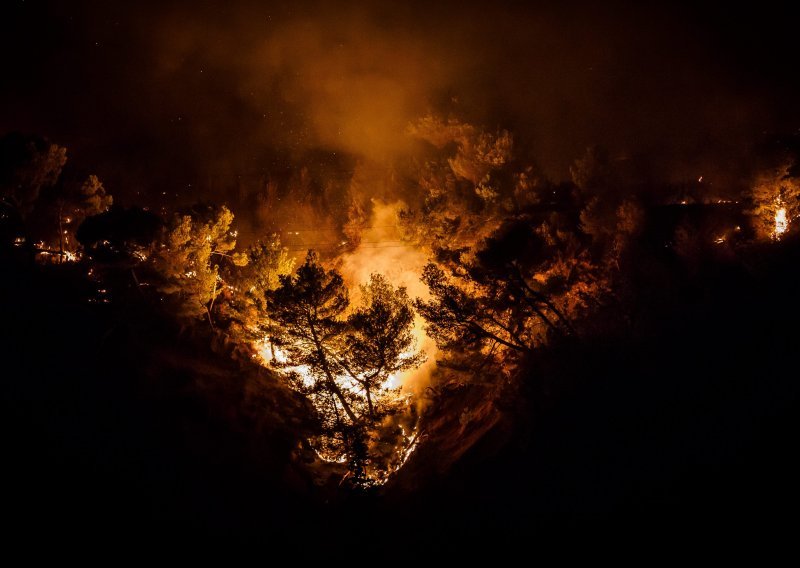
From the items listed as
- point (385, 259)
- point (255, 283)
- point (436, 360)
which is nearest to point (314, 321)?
point (436, 360)

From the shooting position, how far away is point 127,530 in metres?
15.5

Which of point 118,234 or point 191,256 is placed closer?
point 118,234

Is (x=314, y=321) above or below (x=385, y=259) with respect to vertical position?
below

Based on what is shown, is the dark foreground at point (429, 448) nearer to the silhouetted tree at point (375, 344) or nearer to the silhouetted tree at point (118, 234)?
the silhouetted tree at point (118, 234)

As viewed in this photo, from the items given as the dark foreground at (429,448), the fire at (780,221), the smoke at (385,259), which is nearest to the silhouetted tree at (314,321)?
the dark foreground at (429,448)

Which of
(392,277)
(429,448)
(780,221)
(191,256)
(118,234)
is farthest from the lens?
(392,277)

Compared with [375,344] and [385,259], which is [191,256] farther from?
[385,259]

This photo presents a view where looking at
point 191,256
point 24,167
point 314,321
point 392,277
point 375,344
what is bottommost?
point 375,344

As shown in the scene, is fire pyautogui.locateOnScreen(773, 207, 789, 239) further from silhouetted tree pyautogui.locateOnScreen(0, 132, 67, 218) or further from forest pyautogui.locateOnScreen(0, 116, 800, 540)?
silhouetted tree pyautogui.locateOnScreen(0, 132, 67, 218)

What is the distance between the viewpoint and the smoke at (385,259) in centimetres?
2817

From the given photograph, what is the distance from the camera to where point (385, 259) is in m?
29.2

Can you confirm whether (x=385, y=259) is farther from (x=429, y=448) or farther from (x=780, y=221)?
(x=780, y=221)

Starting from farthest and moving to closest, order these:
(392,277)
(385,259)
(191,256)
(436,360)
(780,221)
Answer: (385,259)
(392,277)
(780,221)
(191,256)
(436,360)

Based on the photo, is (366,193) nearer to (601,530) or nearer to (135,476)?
(135,476)
